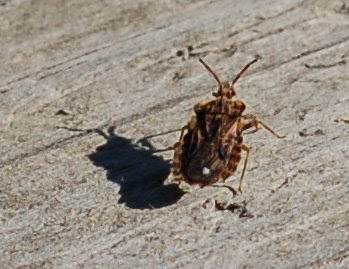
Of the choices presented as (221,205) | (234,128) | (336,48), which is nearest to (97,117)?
(234,128)

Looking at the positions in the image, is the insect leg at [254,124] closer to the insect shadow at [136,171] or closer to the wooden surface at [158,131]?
the wooden surface at [158,131]

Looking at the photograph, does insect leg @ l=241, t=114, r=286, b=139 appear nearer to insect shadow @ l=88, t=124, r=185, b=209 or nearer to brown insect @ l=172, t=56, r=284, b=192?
brown insect @ l=172, t=56, r=284, b=192

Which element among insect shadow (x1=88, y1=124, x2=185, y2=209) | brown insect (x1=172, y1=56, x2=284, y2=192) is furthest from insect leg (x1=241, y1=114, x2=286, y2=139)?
insect shadow (x1=88, y1=124, x2=185, y2=209)

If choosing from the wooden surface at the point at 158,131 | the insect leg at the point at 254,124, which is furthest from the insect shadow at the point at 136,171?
the insect leg at the point at 254,124

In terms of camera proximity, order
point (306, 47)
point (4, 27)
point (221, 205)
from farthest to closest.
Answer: point (4, 27) → point (306, 47) → point (221, 205)

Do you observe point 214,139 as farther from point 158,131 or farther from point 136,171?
point 136,171

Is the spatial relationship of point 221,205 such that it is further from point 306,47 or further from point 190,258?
point 306,47

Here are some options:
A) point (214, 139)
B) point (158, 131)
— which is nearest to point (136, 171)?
point (158, 131)
